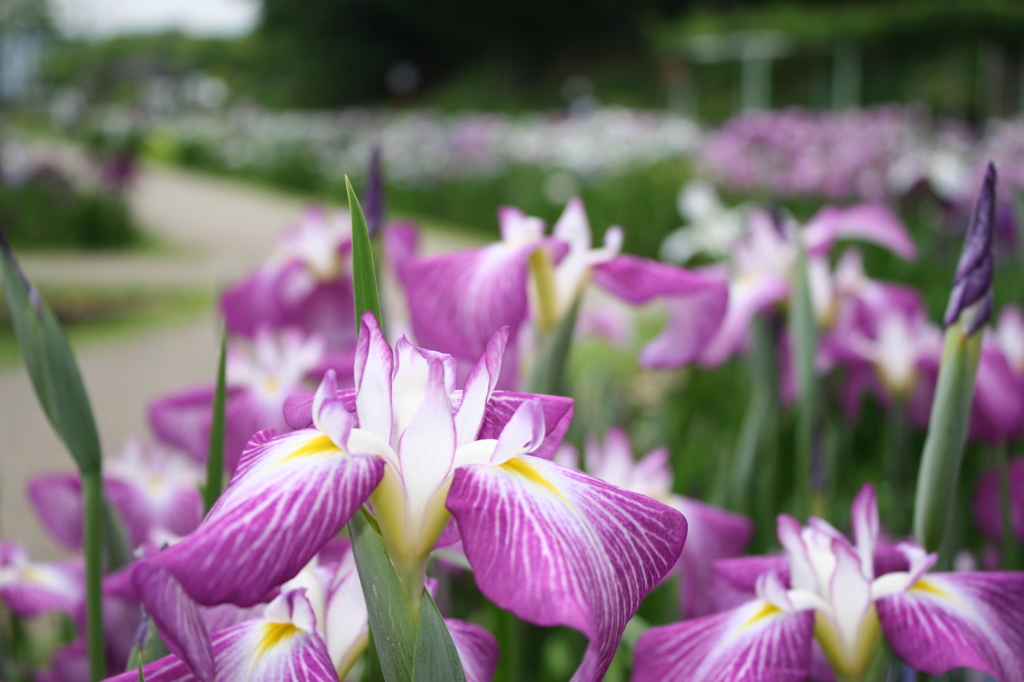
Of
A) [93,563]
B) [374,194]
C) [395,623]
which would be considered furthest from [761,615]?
[374,194]

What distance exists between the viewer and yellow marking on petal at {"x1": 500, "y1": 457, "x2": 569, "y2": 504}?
1.62ft

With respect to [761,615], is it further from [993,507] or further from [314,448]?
[993,507]

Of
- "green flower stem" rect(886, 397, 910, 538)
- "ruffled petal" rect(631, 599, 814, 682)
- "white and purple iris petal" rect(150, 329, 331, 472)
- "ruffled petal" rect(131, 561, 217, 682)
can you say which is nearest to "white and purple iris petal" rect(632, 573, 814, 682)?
"ruffled petal" rect(631, 599, 814, 682)

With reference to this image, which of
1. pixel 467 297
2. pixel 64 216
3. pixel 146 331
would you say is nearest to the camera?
pixel 467 297

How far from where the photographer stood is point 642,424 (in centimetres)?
265

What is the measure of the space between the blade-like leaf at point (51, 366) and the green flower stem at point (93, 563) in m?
0.02

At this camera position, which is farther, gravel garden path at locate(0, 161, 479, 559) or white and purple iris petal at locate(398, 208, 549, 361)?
gravel garden path at locate(0, 161, 479, 559)

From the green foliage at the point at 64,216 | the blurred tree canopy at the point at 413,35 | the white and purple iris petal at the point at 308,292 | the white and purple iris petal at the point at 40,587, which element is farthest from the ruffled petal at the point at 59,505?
the blurred tree canopy at the point at 413,35

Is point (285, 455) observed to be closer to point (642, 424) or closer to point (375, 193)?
point (375, 193)

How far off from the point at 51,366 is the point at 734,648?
54 centimetres

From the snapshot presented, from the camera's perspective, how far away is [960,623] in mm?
632

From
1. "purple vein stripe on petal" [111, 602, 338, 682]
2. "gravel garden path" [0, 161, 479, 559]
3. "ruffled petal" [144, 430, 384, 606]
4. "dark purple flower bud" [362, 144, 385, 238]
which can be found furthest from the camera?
"gravel garden path" [0, 161, 479, 559]

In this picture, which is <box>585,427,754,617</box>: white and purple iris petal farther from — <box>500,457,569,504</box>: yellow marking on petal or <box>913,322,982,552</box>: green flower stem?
<box>500,457,569,504</box>: yellow marking on petal

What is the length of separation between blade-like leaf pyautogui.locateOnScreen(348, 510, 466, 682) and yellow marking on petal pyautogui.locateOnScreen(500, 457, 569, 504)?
8 centimetres
